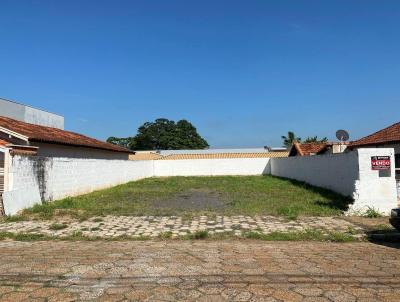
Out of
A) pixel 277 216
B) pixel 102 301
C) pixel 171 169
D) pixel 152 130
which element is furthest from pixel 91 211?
pixel 152 130

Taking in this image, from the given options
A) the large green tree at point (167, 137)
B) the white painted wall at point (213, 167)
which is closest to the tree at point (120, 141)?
the large green tree at point (167, 137)

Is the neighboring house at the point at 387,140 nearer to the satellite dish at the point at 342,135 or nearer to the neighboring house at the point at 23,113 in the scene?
the satellite dish at the point at 342,135

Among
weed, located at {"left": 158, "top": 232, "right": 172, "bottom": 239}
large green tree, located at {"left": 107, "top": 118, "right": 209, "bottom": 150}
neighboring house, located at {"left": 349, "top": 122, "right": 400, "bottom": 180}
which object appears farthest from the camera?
large green tree, located at {"left": 107, "top": 118, "right": 209, "bottom": 150}

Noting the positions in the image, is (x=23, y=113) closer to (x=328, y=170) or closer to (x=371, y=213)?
(x=328, y=170)

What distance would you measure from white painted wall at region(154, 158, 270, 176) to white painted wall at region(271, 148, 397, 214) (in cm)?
1863

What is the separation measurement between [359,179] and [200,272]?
288 inches

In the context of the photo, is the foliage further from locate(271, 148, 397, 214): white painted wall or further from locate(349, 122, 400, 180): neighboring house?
locate(349, 122, 400, 180): neighboring house

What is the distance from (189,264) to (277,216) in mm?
5331

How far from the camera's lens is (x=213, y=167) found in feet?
127

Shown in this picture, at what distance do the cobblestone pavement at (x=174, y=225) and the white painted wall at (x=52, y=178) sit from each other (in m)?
2.07

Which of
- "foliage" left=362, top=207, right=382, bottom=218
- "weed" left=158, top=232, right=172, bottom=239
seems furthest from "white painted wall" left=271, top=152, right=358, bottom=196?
"weed" left=158, top=232, right=172, bottom=239

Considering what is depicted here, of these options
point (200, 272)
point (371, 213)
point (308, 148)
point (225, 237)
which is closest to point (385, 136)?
point (371, 213)

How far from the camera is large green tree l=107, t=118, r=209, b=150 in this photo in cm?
7462

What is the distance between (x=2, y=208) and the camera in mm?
10656
